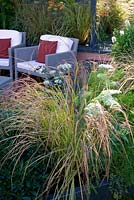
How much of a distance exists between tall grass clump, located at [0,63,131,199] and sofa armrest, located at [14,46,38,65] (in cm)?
315

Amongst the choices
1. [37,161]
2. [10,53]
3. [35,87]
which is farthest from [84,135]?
[10,53]

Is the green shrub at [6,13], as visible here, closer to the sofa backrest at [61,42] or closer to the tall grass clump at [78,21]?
the tall grass clump at [78,21]

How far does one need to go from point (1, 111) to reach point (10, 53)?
3.24 meters

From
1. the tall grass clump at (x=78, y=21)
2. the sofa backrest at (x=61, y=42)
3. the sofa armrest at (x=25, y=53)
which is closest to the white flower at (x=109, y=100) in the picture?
the sofa backrest at (x=61, y=42)

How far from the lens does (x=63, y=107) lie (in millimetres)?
2723

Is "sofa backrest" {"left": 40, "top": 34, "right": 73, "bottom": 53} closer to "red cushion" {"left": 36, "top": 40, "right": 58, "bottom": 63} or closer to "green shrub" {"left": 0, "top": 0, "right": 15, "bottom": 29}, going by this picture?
"red cushion" {"left": 36, "top": 40, "right": 58, "bottom": 63}

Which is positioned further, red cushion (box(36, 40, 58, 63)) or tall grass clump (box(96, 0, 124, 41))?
tall grass clump (box(96, 0, 124, 41))

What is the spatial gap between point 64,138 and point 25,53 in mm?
3612

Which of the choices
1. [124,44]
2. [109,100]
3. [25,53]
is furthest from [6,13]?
[109,100]

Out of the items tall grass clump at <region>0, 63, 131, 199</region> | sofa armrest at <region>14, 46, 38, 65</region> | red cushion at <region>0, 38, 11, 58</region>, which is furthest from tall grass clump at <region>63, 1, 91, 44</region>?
tall grass clump at <region>0, 63, 131, 199</region>

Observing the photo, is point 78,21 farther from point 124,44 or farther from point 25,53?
point 124,44

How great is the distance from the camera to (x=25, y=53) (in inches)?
239

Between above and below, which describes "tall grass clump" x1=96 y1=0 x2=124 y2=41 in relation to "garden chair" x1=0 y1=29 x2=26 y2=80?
above

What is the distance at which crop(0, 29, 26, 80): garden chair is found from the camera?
6031mm
